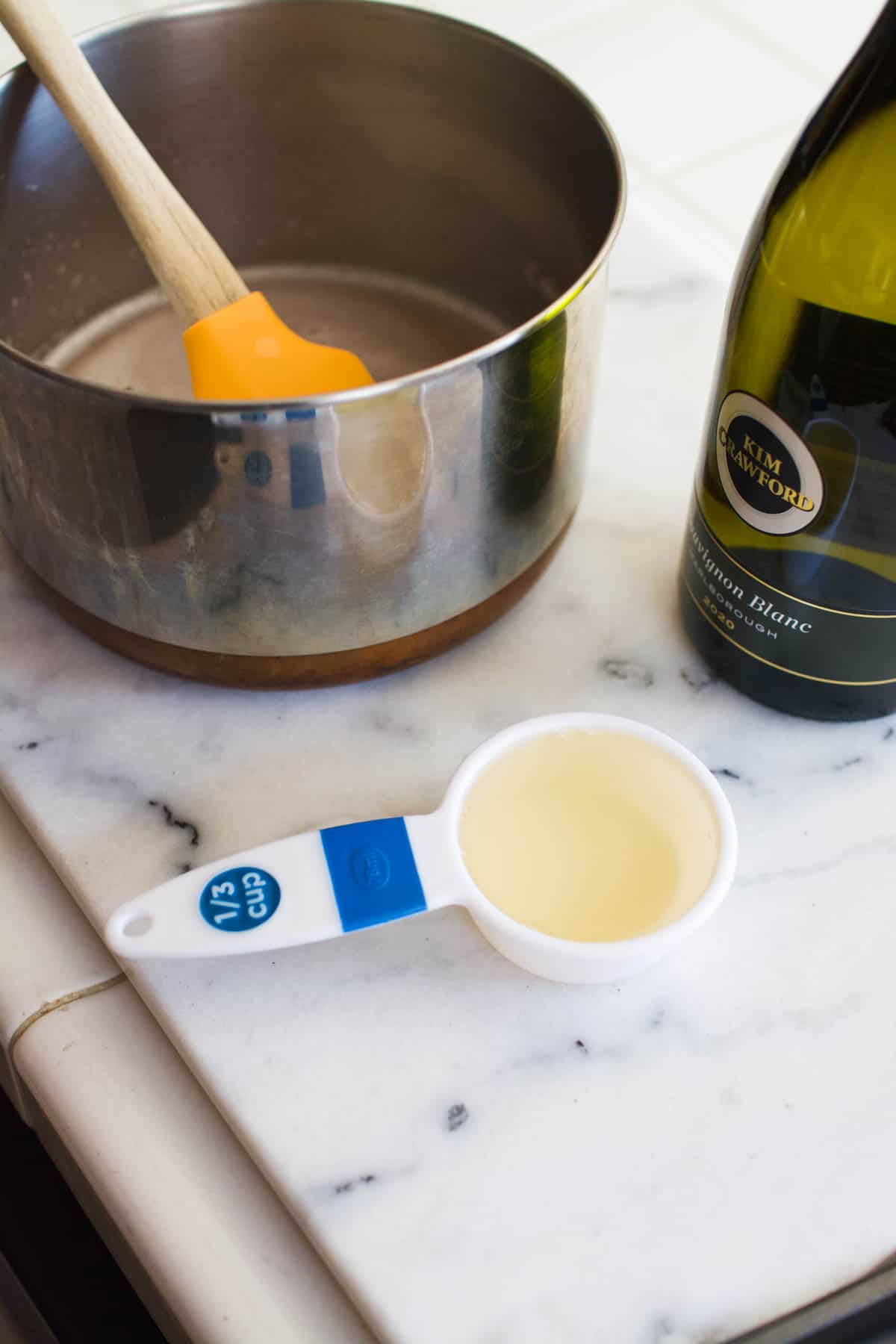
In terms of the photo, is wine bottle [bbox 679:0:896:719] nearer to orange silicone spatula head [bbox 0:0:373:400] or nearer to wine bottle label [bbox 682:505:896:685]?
wine bottle label [bbox 682:505:896:685]

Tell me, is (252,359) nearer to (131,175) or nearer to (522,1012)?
(131,175)

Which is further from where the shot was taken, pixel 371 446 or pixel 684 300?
pixel 684 300

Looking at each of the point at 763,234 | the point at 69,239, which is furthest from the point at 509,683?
the point at 69,239

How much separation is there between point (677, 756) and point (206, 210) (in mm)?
390

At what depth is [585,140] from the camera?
0.49 meters

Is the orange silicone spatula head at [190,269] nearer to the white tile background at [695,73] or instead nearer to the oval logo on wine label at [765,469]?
the oval logo on wine label at [765,469]

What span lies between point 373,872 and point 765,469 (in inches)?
7.3

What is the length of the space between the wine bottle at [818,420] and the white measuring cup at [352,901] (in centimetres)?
8

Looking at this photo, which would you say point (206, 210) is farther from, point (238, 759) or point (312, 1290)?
point (312, 1290)

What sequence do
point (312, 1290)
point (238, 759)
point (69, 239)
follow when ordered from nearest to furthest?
point (312, 1290) < point (238, 759) < point (69, 239)

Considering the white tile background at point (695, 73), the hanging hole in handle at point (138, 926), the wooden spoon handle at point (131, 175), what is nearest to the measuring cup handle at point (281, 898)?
the hanging hole in handle at point (138, 926)

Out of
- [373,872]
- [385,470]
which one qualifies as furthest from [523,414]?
[373,872]

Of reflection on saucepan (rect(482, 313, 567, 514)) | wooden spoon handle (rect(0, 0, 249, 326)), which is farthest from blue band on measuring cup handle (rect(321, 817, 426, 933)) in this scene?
wooden spoon handle (rect(0, 0, 249, 326))

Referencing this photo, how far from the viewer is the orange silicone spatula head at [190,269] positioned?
1.54ft
